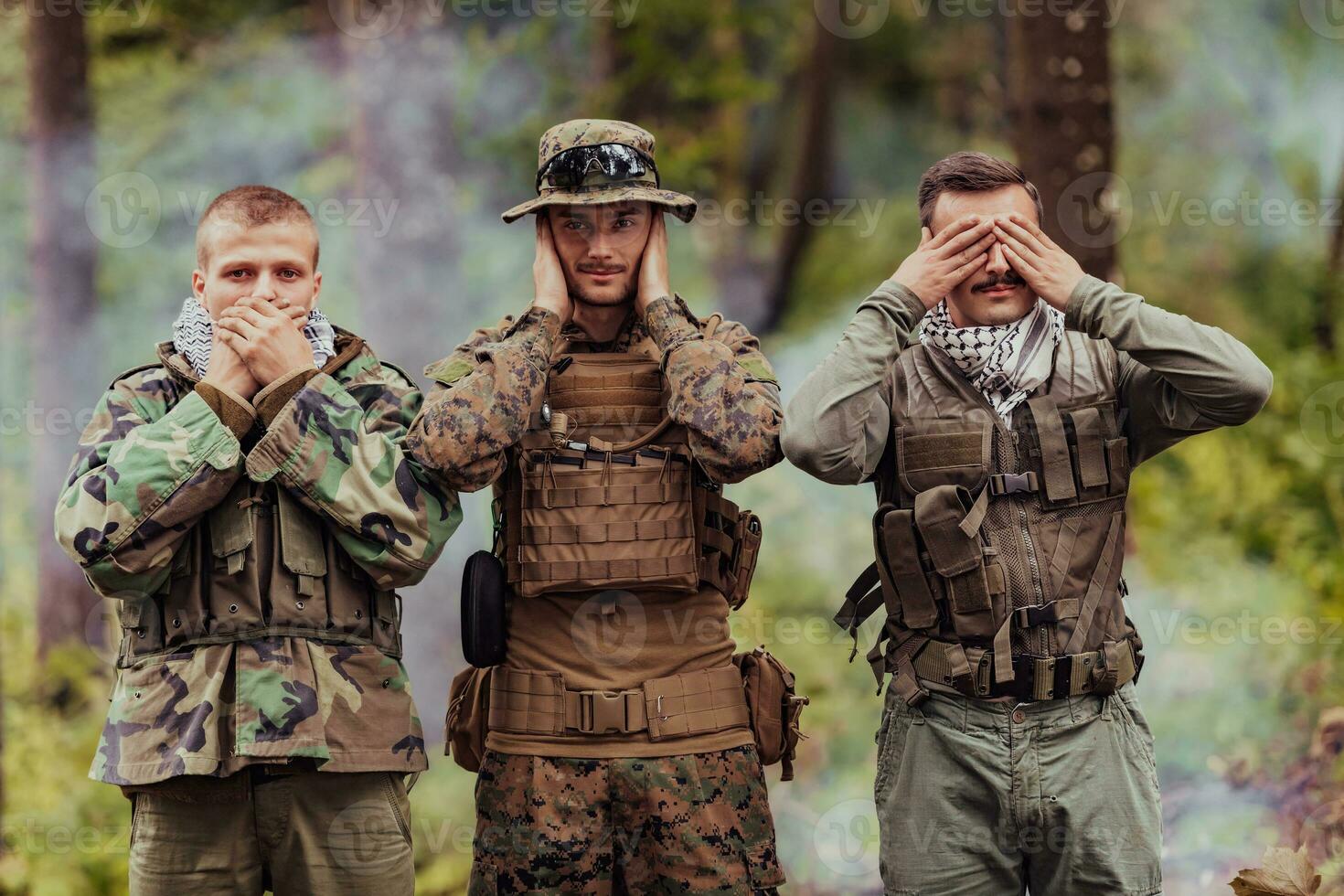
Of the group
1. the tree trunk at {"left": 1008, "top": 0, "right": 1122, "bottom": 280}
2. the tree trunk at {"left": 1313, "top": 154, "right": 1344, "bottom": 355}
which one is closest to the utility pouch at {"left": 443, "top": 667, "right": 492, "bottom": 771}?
the tree trunk at {"left": 1008, "top": 0, "right": 1122, "bottom": 280}

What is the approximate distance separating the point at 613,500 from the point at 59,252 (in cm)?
556

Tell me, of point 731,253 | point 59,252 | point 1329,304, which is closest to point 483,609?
point 59,252

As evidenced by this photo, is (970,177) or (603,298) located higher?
(970,177)

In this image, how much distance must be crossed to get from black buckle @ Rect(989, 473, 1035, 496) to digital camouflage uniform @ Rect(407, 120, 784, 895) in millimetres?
557

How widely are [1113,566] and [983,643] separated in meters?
0.38

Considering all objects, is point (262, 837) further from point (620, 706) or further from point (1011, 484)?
point (1011, 484)

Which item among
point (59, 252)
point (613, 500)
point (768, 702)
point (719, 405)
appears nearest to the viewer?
point (719, 405)

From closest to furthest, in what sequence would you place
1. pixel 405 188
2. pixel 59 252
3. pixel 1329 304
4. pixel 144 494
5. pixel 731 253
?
pixel 144 494, pixel 59 252, pixel 405 188, pixel 1329 304, pixel 731 253

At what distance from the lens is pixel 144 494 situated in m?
3.16

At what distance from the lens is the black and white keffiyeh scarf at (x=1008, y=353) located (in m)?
3.38

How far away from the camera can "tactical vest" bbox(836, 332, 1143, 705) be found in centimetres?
325

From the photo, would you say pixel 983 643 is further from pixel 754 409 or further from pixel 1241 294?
pixel 1241 294

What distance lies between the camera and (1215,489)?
803 centimetres

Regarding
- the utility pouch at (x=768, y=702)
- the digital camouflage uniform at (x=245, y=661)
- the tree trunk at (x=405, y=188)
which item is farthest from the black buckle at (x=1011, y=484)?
the tree trunk at (x=405, y=188)
